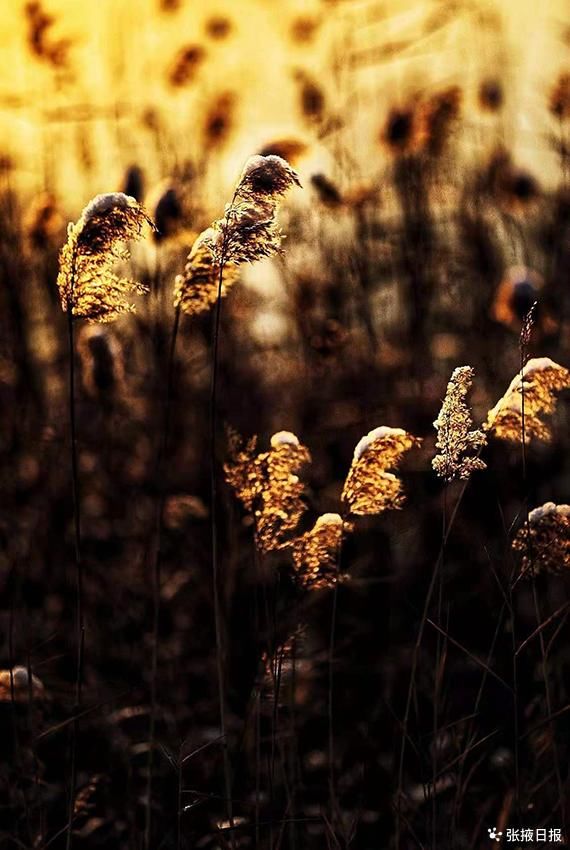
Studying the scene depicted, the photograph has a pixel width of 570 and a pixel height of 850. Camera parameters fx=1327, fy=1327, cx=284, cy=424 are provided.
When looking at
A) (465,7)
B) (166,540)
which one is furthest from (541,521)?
(465,7)

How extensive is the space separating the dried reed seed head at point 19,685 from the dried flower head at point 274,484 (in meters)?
0.31

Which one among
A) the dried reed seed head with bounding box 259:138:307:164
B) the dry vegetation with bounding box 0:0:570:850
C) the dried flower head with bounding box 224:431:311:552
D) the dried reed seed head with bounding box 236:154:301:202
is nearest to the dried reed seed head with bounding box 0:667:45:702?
the dry vegetation with bounding box 0:0:570:850

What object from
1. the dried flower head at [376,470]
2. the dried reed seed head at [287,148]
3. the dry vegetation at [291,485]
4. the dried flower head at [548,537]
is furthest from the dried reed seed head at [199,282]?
the dried reed seed head at [287,148]

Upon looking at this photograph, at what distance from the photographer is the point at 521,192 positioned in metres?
3.60

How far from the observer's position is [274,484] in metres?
1.46

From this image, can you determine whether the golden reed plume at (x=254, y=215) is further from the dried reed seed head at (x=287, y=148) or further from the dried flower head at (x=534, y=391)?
the dried reed seed head at (x=287, y=148)

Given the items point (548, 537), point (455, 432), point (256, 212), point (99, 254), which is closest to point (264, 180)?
point (256, 212)

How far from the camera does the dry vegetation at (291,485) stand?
1.42m

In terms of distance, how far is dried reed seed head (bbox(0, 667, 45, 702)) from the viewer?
1519mm

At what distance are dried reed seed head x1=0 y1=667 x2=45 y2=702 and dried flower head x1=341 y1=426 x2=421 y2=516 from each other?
412 mm

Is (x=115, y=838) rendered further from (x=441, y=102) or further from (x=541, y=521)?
(x=441, y=102)

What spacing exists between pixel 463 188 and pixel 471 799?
2210 millimetres

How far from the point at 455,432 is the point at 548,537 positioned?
0.63 feet

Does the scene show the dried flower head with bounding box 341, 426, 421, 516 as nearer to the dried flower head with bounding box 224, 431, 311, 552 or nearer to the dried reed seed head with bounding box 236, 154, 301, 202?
the dried flower head with bounding box 224, 431, 311, 552
